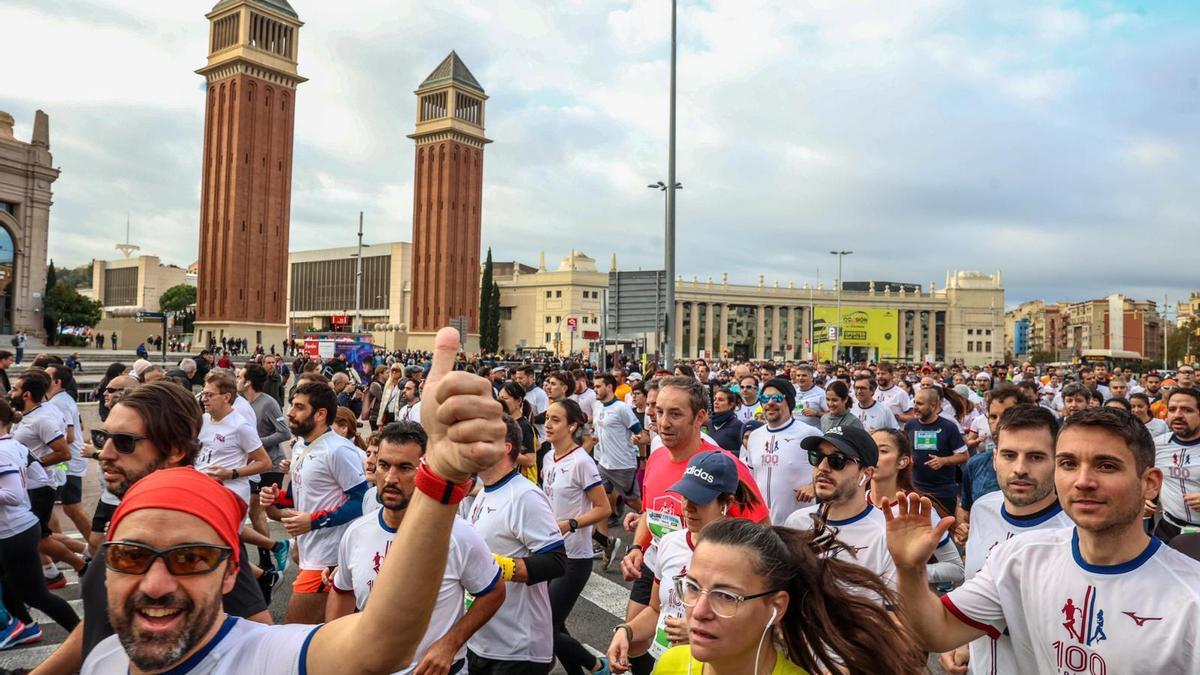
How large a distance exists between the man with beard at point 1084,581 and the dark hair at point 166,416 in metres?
2.85

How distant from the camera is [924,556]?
94.3 inches

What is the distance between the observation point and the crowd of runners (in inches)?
72.2

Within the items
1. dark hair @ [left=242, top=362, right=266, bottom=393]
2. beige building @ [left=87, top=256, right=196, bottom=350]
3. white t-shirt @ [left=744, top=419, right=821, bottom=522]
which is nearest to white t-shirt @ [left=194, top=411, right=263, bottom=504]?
dark hair @ [left=242, top=362, right=266, bottom=393]

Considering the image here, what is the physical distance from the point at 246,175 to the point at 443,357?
65467mm

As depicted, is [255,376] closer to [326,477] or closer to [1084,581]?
[326,477]

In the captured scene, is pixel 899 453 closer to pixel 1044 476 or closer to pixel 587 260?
pixel 1044 476

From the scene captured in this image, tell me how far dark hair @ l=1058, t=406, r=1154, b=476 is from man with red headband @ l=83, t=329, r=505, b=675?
7.27 feet

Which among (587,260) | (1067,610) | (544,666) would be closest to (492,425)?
(1067,610)

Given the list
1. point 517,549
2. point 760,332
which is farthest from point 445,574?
point 760,332

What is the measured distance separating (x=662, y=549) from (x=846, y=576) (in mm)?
1344

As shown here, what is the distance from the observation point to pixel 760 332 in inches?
4764

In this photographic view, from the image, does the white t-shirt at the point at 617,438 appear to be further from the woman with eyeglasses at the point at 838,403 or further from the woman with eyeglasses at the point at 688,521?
the woman with eyeglasses at the point at 688,521

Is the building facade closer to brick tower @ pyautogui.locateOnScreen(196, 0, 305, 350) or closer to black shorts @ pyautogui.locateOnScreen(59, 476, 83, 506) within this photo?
brick tower @ pyautogui.locateOnScreen(196, 0, 305, 350)

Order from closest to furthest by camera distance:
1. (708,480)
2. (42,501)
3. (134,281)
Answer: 1. (708,480)
2. (42,501)
3. (134,281)
